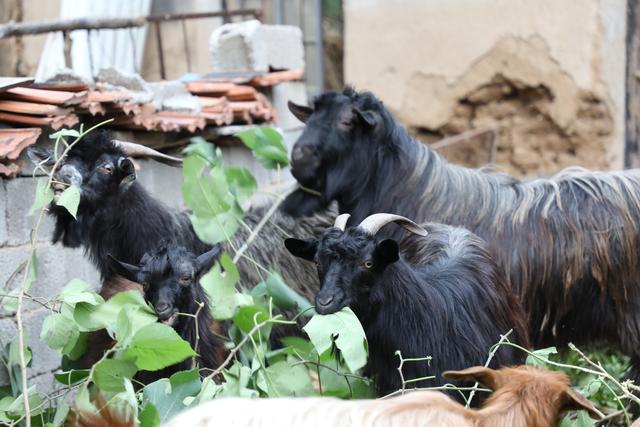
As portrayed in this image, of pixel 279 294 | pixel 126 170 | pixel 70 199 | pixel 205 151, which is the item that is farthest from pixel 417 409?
pixel 205 151

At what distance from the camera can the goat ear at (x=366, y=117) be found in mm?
6008

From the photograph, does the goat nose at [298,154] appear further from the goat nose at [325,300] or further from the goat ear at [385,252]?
the goat nose at [325,300]

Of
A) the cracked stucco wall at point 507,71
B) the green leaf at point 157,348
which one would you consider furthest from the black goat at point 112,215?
the cracked stucco wall at point 507,71

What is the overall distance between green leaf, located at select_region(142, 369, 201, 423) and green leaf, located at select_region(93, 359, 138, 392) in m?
A: 0.12

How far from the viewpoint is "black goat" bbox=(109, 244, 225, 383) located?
4.73 m

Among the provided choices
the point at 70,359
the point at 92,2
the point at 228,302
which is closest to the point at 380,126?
the point at 228,302

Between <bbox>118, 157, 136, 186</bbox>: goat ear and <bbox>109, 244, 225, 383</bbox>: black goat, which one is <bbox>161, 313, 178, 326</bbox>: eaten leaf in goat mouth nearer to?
<bbox>109, 244, 225, 383</bbox>: black goat

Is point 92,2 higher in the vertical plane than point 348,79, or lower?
higher

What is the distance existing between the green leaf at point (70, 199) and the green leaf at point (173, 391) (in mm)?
982

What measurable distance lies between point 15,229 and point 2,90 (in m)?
0.75

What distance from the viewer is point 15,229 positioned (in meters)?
5.87

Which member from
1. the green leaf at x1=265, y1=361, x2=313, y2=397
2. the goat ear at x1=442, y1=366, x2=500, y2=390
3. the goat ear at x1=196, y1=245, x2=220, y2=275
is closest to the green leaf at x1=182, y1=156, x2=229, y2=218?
the goat ear at x1=196, y1=245, x2=220, y2=275

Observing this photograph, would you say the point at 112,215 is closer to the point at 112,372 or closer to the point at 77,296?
the point at 77,296

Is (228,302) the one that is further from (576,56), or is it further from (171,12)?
(171,12)
